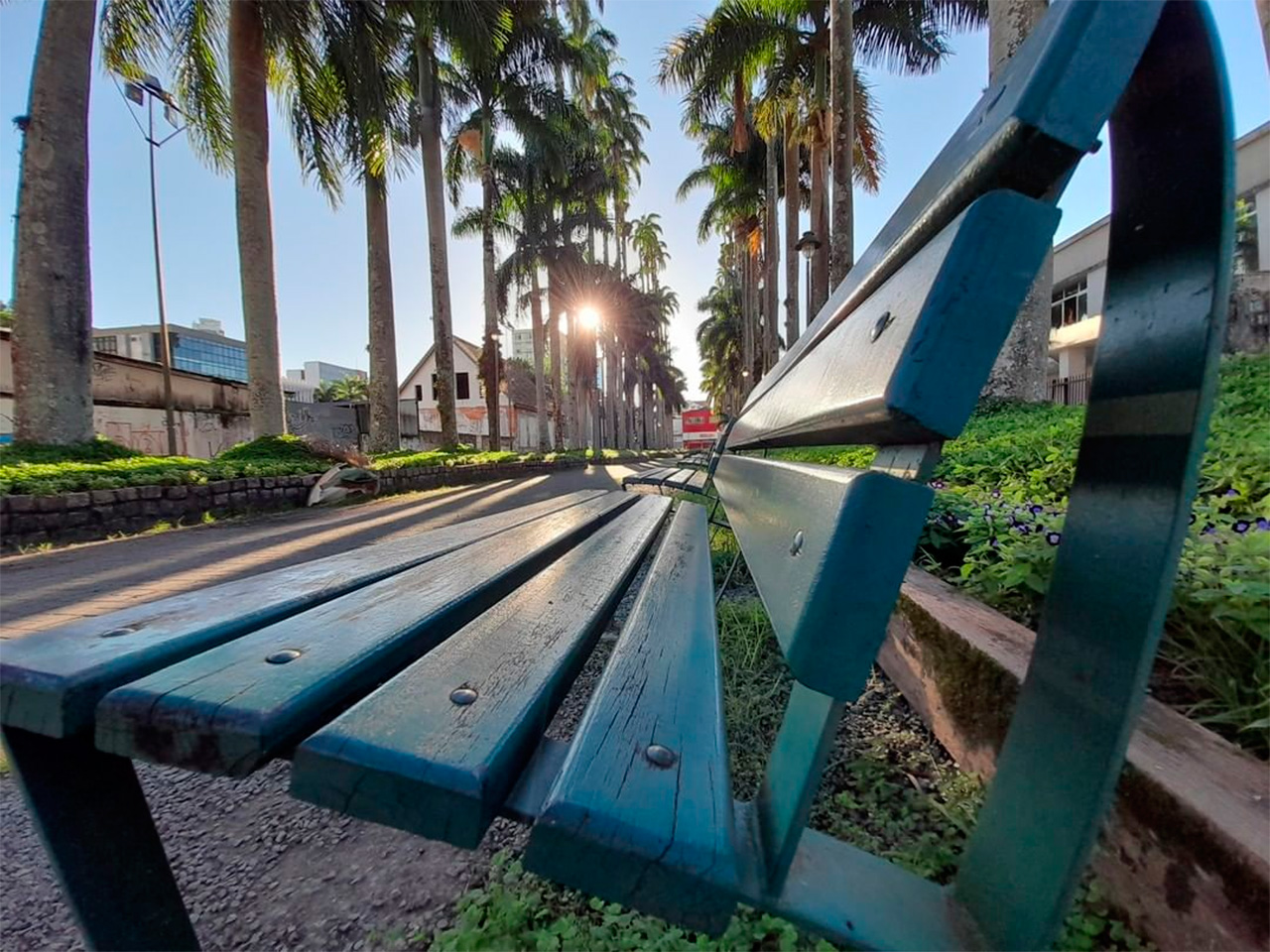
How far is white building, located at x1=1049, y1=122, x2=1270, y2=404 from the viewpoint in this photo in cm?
1366

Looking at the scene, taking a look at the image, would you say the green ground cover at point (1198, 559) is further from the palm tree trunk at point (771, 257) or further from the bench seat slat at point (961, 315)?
the palm tree trunk at point (771, 257)

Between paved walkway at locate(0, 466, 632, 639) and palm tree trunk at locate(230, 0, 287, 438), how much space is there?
8.34ft

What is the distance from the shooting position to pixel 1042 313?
6.06 metres

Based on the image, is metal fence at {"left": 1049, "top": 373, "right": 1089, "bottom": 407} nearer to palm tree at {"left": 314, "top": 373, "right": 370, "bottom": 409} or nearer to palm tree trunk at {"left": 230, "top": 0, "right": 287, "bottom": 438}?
palm tree trunk at {"left": 230, "top": 0, "right": 287, "bottom": 438}

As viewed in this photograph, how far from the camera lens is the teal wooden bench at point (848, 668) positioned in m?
0.45

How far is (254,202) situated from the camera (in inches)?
298

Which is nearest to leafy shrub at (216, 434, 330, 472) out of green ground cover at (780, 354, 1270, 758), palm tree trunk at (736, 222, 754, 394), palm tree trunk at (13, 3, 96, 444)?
palm tree trunk at (13, 3, 96, 444)

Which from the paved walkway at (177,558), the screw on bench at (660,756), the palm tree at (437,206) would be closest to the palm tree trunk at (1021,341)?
the paved walkway at (177,558)

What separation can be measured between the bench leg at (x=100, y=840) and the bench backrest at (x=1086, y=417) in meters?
0.81

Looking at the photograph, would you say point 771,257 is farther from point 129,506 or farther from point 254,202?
point 129,506

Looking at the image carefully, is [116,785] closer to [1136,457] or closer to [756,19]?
[1136,457]

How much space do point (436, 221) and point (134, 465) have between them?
7.72 metres

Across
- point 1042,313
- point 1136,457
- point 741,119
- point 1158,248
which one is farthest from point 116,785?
point 741,119

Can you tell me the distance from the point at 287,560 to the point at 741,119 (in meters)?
16.1
